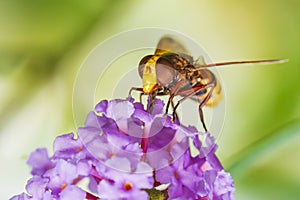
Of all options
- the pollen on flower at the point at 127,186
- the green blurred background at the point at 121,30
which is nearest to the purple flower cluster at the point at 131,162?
the pollen on flower at the point at 127,186

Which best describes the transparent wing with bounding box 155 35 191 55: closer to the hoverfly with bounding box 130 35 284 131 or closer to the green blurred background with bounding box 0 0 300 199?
the hoverfly with bounding box 130 35 284 131

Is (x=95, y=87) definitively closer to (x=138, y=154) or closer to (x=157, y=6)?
(x=157, y=6)

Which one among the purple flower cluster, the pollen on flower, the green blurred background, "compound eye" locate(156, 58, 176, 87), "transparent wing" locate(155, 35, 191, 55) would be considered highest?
the green blurred background

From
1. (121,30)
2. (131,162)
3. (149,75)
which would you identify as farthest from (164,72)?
(121,30)

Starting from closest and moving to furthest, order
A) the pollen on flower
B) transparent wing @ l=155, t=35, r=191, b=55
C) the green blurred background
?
the pollen on flower, transparent wing @ l=155, t=35, r=191, b=55, the green blurred background

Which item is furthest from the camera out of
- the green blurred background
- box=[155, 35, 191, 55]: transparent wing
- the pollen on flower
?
the green blurred background

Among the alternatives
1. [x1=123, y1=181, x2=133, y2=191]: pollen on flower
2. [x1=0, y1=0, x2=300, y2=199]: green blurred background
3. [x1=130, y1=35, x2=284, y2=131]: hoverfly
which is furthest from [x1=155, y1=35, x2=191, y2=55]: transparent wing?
[x1=0, y1=0, x2=300, y2=199]: green blurred background

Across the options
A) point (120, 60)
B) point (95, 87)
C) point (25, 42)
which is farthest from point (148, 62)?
point (25, 42)

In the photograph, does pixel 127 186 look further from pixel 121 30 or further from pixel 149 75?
pixel 121 30
